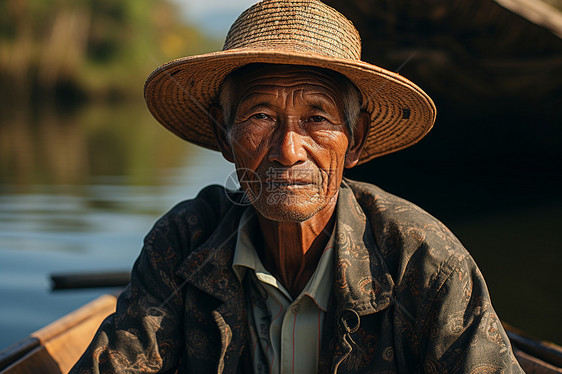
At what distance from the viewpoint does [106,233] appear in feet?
14.9

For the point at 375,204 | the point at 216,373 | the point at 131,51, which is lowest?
the point at 216,373

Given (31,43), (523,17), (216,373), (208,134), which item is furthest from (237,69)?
(31,43)

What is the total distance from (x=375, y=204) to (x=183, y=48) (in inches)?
2157

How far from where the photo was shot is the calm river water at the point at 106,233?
10.1 feet

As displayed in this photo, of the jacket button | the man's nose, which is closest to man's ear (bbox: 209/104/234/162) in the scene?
the man's nose

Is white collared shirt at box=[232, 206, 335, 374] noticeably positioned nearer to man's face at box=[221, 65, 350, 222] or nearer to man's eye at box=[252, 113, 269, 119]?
man's face at box=[221, 65, 350, 222]

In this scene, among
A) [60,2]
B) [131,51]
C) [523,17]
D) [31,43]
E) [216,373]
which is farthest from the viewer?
[131,51]

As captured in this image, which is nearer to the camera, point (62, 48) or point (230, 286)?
point (230, 286)

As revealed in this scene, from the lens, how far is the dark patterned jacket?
3.95 ft

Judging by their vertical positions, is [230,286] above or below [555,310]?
above

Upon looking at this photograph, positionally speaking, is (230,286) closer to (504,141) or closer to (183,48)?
(504,141)

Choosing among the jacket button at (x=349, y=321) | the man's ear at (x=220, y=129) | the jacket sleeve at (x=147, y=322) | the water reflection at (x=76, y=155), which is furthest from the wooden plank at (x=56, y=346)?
the water reflection at (x=76, y=155)

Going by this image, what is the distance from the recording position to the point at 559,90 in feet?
13.1

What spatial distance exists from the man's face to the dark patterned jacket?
0.14 m
